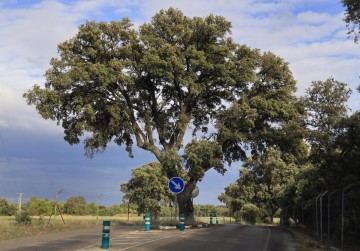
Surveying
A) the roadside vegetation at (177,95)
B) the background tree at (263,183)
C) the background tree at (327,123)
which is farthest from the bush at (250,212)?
the background tree at (327,123)

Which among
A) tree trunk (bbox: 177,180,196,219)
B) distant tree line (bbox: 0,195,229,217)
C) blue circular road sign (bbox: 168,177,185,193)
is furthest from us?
distant tree line (bbox: 0,195,229,217)

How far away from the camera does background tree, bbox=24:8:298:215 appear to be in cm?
3606

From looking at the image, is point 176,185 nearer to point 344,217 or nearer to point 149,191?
point 344,217

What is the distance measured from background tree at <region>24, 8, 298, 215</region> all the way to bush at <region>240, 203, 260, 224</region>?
31459 millimetres

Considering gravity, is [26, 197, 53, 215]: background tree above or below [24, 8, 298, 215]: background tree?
below

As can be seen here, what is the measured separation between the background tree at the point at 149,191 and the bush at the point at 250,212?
38.2 feet

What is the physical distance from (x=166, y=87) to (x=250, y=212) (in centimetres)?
3660

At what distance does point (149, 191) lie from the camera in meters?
70.0

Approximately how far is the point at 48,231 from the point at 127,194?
4449cm

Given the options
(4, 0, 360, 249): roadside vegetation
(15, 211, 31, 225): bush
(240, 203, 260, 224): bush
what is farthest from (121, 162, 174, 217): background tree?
(15, 211, 31, 225): bush

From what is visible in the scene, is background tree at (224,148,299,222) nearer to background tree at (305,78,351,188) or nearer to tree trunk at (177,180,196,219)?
tree trunk at (177,180,196,219)

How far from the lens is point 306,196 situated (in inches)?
1375

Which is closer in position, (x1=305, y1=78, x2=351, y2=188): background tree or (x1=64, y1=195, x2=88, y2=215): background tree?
(x1=305, y1=78, x2=351, y2=188): background tree

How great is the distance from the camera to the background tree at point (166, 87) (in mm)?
36062
